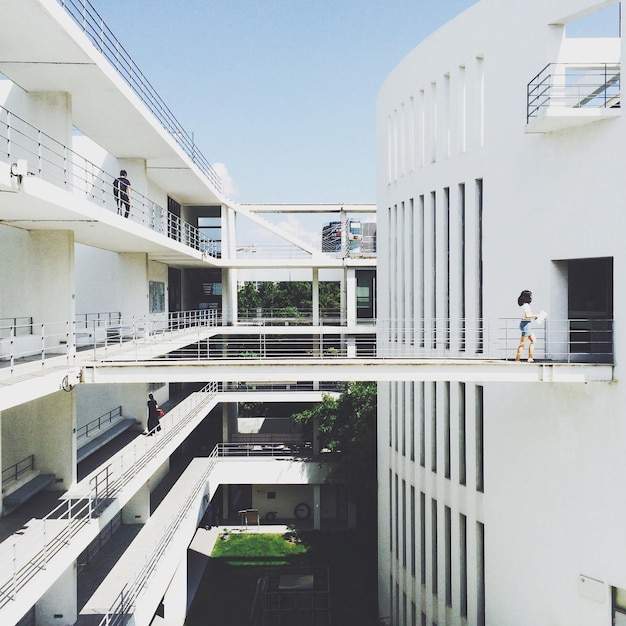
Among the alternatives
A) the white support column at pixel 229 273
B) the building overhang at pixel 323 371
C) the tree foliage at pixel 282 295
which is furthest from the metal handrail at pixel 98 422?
the tree foliage at pixel 282 295

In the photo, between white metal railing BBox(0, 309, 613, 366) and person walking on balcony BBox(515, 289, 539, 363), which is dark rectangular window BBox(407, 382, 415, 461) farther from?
person walking on balcony BBox(515, 289, 539, 363)

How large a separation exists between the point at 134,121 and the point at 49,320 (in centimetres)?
370

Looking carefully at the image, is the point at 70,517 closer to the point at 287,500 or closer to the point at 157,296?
the point at 157,296

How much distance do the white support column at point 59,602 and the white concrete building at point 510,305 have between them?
5755 mm

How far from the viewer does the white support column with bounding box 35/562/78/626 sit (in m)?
7.43

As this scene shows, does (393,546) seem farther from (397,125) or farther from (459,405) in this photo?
(397,125)

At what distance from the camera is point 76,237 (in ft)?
29.7

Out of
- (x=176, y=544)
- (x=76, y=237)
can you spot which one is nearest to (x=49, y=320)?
(x=76, y=237)

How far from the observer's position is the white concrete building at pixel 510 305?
6793mm

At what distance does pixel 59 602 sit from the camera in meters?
7.44

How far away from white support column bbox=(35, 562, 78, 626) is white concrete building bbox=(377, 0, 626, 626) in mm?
5755

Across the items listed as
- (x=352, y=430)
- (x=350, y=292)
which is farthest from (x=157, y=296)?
(x=352, y=430)

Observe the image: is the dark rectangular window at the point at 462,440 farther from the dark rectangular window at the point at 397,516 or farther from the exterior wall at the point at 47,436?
the exterior wall at the point at 47,436

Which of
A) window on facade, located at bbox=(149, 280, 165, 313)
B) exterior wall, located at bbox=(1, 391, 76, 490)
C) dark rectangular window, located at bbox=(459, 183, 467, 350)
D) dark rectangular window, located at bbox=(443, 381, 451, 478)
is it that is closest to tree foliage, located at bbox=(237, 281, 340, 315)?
window on facade, located at bbox=(149, 280, 165, 313)
